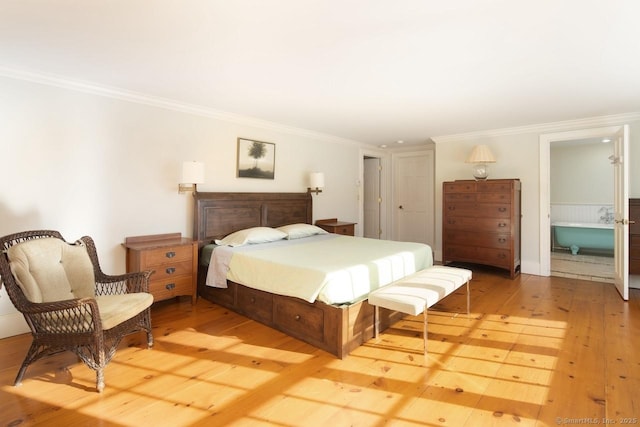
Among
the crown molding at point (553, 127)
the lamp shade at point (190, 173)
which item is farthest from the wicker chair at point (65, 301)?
the crown molding at point (553, 127)

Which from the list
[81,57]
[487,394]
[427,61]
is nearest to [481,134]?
[427,61]

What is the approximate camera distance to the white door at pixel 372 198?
695 centimetres

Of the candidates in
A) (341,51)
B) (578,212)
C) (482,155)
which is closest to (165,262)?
(341,51)

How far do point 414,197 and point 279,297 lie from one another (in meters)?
4.56

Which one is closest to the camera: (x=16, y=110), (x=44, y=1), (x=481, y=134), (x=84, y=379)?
(x=44, y=1)

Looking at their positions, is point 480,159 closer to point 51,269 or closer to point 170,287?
point 170,287

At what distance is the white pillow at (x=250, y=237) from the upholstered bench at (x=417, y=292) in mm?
1609

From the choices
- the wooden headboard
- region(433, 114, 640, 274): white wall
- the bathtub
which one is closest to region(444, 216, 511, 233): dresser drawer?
region(433, 114, 640, 274): white wall

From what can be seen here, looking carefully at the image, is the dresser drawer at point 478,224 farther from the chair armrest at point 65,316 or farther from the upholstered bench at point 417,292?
the chair armrest at point 65,316

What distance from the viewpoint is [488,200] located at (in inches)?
191

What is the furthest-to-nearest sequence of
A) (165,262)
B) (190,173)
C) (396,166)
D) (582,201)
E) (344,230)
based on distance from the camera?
(396,166), (582,201), (344,230), (190,173), (165,262)

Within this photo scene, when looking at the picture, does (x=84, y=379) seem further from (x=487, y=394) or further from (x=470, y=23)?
(x=470, y=23)

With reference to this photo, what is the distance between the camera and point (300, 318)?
8.76 feet

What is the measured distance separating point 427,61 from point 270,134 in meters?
2.57
